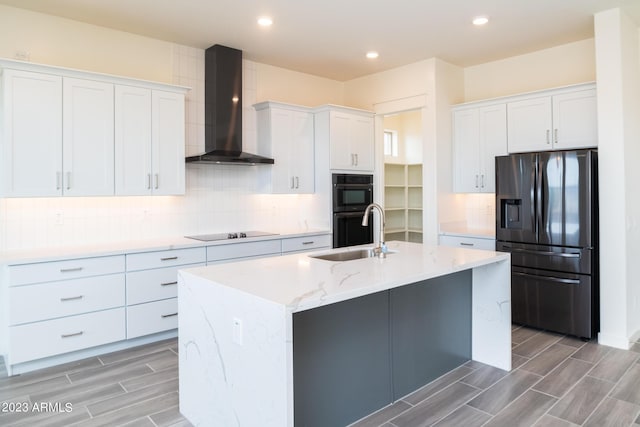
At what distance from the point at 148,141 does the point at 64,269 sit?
1.29 m

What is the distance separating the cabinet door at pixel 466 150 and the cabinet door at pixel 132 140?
3.35 m

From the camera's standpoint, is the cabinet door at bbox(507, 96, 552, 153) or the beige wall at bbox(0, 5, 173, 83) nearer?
the beige wall at bbox(0, 5, 173, 83)

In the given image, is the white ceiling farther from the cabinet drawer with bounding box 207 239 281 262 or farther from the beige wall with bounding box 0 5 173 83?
the cabinet drawer with bounding box 207 239 281 262

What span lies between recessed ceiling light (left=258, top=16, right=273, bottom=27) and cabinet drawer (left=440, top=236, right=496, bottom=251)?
291 cm

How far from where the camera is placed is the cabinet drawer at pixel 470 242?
4.43 meters

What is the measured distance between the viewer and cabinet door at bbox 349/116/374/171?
5148mm

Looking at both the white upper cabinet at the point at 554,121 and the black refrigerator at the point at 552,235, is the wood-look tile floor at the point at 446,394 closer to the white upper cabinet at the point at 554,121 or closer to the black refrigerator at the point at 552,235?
the black refrigerator at the point at 552,235

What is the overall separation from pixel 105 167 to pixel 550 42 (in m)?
4.48

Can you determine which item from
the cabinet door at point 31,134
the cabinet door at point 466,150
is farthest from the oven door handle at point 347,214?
the cabinet door at point 31,134

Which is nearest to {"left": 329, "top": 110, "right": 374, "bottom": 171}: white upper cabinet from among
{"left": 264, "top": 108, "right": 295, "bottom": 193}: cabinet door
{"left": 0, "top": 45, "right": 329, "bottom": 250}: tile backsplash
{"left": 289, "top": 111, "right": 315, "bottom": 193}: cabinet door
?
{"left": 289, "top": 111, "right": 315, "bottom": 193}: cabinet door

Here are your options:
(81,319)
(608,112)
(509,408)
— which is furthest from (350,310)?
(608,112)

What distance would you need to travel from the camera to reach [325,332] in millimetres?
2250

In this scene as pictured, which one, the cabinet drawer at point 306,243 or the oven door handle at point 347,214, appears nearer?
the cabinet drawer at point 306,243

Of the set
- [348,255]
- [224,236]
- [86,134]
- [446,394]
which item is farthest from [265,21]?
[446,394]
